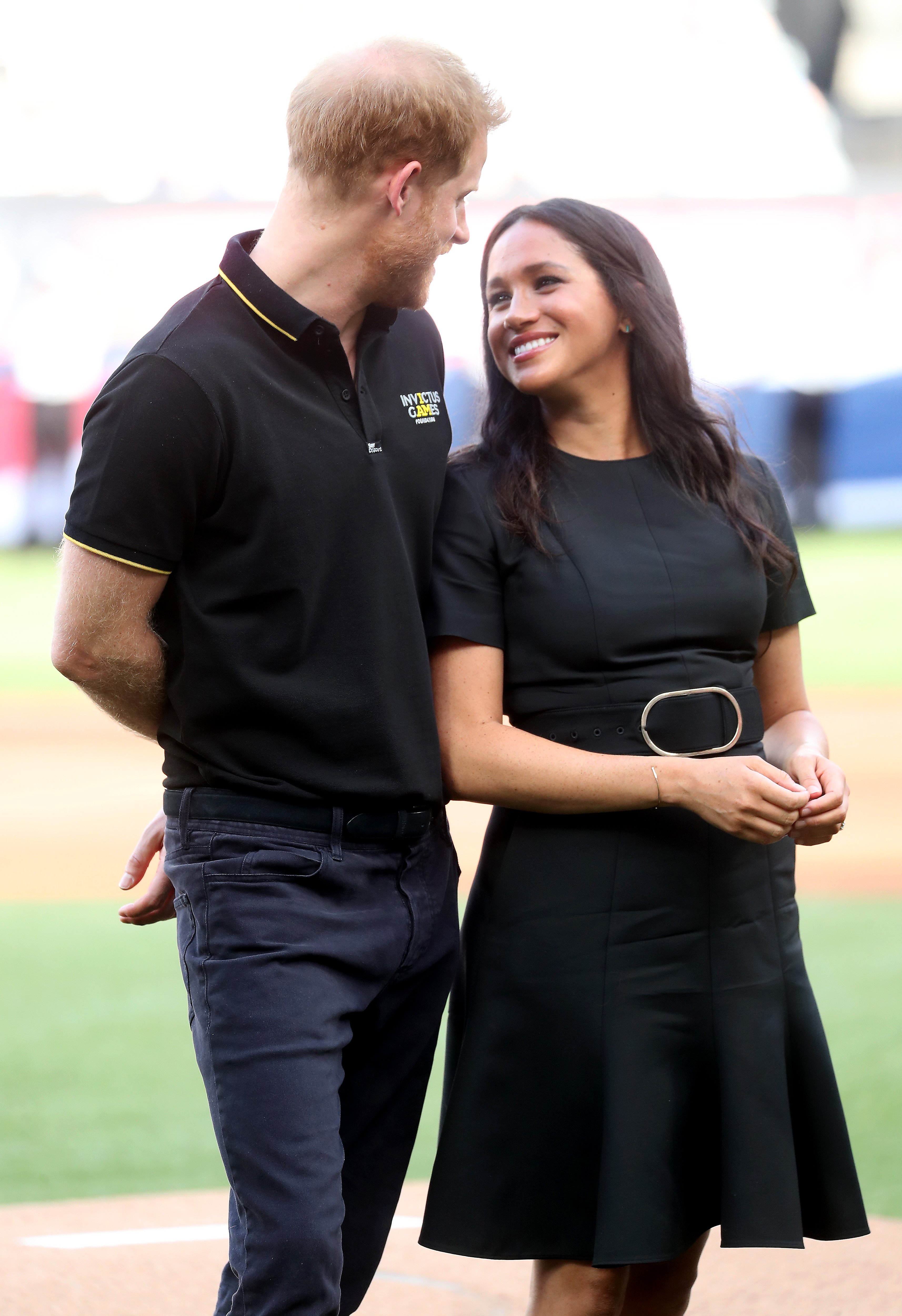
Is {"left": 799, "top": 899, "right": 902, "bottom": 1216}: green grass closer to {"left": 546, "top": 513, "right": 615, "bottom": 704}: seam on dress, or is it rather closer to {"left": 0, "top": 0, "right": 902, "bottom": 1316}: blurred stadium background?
{"left": 546, "top": 513, "right": 615, "bottom": 704}: seam on dress

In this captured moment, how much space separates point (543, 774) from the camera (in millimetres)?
2119

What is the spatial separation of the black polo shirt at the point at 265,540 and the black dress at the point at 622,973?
0.21m

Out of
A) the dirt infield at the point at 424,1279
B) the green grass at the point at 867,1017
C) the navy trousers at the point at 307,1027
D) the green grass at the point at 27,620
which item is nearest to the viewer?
the navy trousers at the point at 307,1027

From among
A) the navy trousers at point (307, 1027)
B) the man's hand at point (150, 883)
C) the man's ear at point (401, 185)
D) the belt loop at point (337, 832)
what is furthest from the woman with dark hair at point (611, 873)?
the man's hand at point (150, 883)

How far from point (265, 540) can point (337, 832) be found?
415mm

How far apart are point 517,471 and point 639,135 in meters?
23.3

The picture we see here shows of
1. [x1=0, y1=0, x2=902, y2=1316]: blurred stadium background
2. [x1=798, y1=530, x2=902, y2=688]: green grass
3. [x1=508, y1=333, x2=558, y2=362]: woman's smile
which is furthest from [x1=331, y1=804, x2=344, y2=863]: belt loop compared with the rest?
[x1=0, y1=0, x2=902, y2=1316]: blurred stadium background

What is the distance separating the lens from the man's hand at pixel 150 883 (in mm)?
2152

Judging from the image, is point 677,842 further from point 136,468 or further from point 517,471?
point 136,468

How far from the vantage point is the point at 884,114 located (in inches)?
926

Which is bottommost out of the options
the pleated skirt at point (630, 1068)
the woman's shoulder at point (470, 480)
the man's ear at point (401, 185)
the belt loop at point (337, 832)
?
the pleated skirt at point (630, 1068)

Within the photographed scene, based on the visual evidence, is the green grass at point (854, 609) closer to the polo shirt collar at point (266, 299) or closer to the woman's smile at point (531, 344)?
the woman's smile at point (531, 344)

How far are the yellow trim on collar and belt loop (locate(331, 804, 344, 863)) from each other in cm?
65

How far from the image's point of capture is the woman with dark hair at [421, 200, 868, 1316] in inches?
83.7
